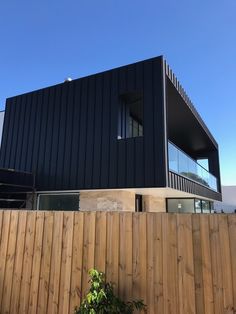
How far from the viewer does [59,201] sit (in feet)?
29.2

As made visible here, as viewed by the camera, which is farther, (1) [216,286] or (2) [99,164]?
(2) [99,164]

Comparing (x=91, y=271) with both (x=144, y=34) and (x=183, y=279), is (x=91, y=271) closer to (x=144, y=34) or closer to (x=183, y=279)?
(x=183, y=279)

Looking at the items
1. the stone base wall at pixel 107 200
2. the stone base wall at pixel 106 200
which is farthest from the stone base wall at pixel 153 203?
the stone base wall at pixel 106 200

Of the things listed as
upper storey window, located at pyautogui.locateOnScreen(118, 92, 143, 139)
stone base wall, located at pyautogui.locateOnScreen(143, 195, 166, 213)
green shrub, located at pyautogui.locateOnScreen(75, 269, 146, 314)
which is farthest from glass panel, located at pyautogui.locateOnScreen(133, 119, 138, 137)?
green shrub, located at pyautogui.locateOnScreen(75, 269, 146, 314)

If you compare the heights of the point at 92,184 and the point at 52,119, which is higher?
the point at 52,119

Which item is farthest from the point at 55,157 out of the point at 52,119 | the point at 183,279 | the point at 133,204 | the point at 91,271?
the point at 183,279

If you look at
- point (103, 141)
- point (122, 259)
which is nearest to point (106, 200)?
point (103, 141)

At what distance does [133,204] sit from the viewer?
898 centimetres

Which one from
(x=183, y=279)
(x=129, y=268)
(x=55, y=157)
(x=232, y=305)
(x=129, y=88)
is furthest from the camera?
(x=55, y=157)

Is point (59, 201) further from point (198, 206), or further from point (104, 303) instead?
point (198, 206)

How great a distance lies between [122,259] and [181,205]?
30.2 feet

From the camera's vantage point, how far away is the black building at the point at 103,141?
7055 millimetres

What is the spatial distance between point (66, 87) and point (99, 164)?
10.7 feet

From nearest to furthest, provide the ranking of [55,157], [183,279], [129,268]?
[183,279]
[129,268]
[55,157]
